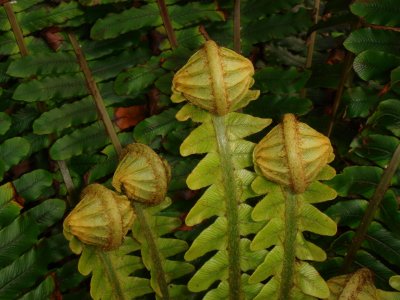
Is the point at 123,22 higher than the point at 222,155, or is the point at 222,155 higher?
the point at 123,22

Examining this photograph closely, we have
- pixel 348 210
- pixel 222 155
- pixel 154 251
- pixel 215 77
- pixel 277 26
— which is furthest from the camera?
pixel 277 26

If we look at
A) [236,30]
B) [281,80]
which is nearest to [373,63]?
[281,80]

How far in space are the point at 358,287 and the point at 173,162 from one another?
18.1 inches

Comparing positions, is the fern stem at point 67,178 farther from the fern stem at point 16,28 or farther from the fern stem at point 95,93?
the fern stem at point 16,28

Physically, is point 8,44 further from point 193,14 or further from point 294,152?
point 294,152

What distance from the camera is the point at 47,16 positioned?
3.60 ft

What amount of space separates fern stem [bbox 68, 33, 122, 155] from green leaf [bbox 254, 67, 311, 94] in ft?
1.00

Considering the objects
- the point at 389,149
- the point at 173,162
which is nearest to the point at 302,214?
the point at 389,149

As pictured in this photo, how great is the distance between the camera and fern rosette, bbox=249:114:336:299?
75 cm

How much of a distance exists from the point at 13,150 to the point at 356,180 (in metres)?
0.64

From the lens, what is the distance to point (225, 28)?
47.9 inches

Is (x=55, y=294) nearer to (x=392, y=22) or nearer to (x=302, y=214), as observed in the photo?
(x=302, y=214)

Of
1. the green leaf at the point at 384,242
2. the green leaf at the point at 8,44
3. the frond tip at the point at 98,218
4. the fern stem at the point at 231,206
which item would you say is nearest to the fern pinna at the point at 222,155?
the fern stem at the point at 231,206

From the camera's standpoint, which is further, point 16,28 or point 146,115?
point 146,115
